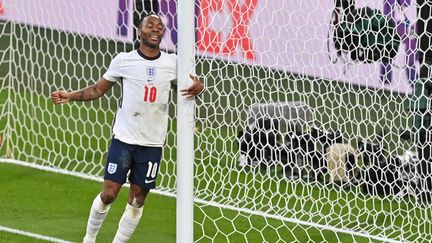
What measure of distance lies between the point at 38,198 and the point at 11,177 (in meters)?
0.87

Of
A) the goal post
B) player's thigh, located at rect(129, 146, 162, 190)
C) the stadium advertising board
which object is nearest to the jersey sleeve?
player's thigh, located at rect(129, 146, 162, 190)

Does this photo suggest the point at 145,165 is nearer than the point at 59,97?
No

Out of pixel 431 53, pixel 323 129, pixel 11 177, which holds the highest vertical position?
pixel 431 53

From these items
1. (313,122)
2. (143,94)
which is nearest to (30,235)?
(143,94)

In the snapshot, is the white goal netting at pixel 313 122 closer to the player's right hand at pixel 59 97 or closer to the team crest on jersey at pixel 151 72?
the team crest on jersey at pixel 151 72

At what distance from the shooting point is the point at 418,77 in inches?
394

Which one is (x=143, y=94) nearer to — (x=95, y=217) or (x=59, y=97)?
(x=59, y=97)

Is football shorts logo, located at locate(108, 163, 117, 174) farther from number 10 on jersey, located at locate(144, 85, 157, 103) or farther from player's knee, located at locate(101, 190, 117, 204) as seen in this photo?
number 10 on jersey, located at locate(144, 85, 157, 103)

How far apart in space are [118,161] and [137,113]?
0.36 metres

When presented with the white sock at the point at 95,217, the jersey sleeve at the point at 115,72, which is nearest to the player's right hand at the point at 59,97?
the jersey sleeve at the point at 115,72

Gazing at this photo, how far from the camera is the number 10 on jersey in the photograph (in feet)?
30.4

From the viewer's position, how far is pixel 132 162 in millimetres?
9477

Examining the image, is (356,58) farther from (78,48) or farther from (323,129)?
(78,48)

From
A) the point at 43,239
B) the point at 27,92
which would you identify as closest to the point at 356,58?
the point at 43,239
